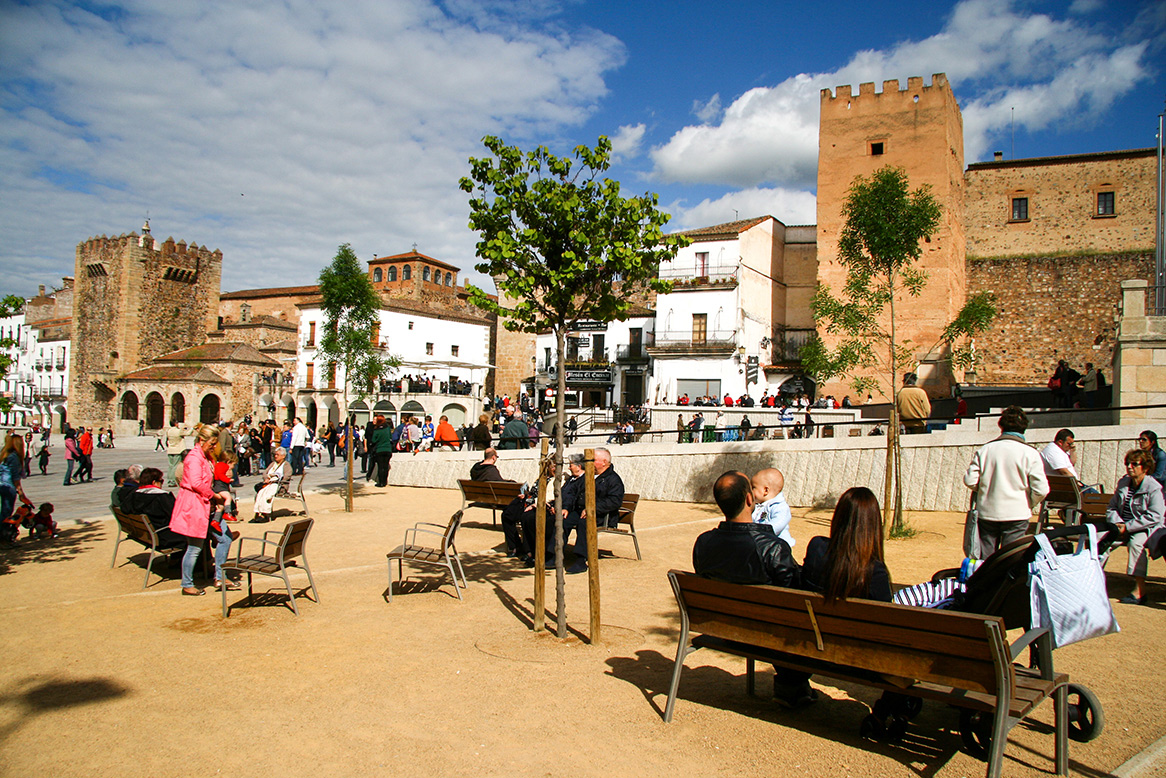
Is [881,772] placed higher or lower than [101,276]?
lower

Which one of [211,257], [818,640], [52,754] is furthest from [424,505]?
[211,257]

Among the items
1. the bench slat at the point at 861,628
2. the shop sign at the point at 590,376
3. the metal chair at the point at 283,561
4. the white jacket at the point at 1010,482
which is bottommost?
the metal chair at the point at 283,561

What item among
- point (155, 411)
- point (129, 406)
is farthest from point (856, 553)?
point (129, 406)

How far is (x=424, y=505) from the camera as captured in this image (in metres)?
13.1

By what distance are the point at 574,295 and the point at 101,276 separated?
202 feet

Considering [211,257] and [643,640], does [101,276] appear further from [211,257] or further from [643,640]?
[643,640]

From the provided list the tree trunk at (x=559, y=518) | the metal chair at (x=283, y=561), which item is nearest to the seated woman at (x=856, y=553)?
the tree trunk at (x=559, y=518)

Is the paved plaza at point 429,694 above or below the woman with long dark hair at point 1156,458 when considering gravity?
below

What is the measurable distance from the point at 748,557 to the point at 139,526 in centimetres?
655

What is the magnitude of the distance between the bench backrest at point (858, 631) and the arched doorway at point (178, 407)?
50.6 metres

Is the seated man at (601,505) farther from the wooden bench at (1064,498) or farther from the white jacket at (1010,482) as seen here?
the wooden bench at (1064,498)

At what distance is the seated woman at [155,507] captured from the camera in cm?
737

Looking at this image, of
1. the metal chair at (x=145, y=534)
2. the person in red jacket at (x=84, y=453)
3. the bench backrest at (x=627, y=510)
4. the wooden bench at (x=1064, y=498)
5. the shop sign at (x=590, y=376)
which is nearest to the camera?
the metal chair at (x=145, y=534)

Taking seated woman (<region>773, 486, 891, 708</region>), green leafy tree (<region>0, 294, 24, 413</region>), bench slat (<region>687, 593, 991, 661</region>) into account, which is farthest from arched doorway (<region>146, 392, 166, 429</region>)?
seated woman (<region>773, 486, 891, 708</region>)
